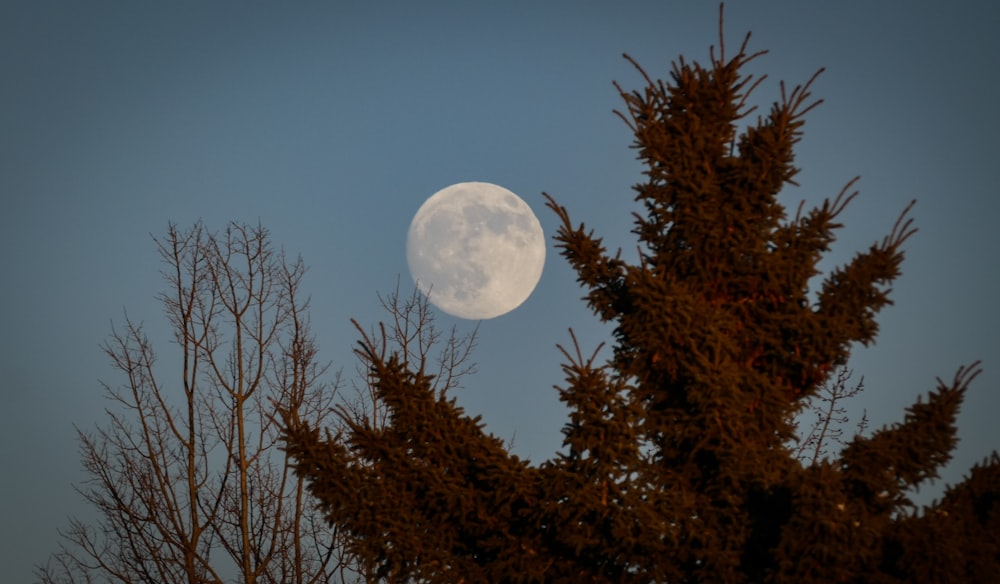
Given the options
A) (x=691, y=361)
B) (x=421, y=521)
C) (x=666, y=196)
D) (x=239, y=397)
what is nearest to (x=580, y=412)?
(x=691, y=361)

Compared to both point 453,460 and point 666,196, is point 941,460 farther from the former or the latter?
point 453,460

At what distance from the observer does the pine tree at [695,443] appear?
29.5 ft

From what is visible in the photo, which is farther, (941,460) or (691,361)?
(691,361)

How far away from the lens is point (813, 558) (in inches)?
327

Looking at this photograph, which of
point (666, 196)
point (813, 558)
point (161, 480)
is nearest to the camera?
point (813, 558)

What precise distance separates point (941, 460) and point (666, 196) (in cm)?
379

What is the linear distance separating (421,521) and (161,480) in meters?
8.63

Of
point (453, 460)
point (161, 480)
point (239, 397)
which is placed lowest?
point (453, 460)

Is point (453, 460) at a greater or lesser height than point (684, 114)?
lesser

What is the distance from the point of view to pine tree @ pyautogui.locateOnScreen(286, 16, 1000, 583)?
8.99 m

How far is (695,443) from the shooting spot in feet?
33.3

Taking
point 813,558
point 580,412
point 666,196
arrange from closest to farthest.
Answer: point 813,558 < point 580,412 < point 666,196

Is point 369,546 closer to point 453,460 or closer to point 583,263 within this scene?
point 453,460

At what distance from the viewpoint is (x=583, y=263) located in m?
11.1
